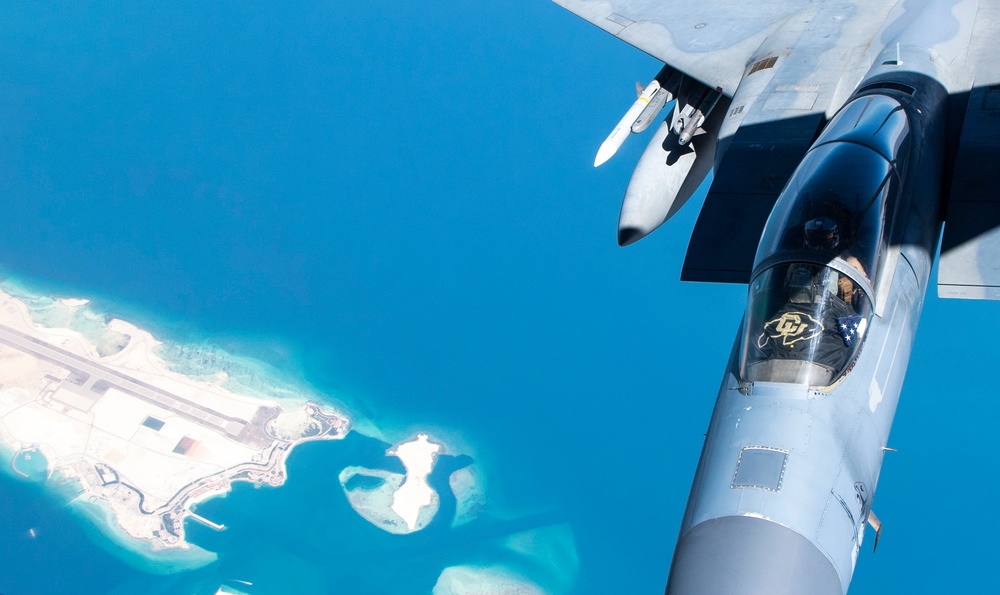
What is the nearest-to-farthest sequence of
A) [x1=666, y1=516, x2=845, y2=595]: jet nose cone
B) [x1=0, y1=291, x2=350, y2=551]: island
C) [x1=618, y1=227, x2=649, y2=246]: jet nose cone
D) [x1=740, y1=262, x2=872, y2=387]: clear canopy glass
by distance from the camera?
1. [x1=666, y1=516, x2=845, y2=595]: jet nose cone
2. [x1=740, y1=262, x2=872, y2=387]: clear canopy glass
3. [x1=618, y1=227, x2=649, y2=246]: jet nose cone
4. [x1=0, y1=291, x2=350, y2=551]: island

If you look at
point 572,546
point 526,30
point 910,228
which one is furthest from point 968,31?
point 526,30

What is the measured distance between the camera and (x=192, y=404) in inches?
541

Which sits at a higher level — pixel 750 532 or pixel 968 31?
pixel 968 31

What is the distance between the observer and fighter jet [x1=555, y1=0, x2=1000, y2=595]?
5.19m

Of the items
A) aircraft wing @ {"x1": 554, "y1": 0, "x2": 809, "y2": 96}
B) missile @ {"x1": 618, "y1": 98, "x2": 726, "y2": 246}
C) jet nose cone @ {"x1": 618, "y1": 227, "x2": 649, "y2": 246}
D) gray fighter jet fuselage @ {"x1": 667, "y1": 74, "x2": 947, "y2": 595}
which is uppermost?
aircraft wing @ {"x1": 554, "y1": 0, "x2": 809, "y2": 96}

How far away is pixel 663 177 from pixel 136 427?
920cm

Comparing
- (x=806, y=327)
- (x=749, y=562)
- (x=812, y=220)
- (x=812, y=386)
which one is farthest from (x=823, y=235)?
(x=749, y=562)

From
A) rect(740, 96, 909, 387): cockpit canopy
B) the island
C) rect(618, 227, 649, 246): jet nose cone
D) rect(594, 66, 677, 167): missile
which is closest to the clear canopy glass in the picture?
rect(740, 96, 909, 387): cockpit canopy

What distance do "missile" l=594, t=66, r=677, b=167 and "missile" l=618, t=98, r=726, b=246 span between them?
1.20 ft

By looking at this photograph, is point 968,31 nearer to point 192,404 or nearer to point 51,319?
point 192,404

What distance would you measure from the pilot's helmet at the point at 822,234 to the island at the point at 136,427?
9.09 meters

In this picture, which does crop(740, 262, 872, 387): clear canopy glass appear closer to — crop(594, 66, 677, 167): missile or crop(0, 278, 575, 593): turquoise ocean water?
crop(594, 66, 677, 167): missile

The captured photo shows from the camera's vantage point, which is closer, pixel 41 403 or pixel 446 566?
pixel 446 566

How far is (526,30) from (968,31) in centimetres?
1121
